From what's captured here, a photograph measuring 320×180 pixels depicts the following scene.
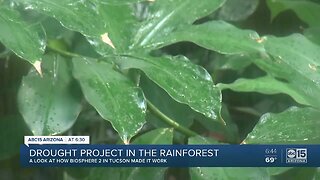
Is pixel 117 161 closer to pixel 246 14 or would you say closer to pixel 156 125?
pixel 156 125

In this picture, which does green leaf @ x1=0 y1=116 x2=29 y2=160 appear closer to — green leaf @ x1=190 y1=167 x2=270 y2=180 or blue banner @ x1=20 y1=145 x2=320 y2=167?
blue banner @ x1=20 y1=145 x2=320 y2=167

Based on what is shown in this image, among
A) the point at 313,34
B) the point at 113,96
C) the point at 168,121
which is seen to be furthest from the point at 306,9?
the point at 113,96

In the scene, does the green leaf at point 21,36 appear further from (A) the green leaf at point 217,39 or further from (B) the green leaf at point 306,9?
(B) the green leaf at point 306,9

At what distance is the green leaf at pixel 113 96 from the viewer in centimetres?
67

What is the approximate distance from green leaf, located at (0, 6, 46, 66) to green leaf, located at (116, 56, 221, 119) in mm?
113

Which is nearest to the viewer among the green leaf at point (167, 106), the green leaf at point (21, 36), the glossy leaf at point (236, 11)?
the green leaf at point (21, 36)

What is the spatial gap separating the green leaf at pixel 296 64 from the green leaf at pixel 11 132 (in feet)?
1.22

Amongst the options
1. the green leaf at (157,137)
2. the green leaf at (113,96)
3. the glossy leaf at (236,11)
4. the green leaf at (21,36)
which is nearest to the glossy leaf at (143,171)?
the green leaf at (157,137)

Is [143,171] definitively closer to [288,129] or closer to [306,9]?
[288,129]

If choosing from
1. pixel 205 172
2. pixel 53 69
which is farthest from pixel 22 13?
pixel 205 172

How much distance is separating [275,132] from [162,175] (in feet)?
0.55

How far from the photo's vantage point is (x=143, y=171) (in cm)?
77

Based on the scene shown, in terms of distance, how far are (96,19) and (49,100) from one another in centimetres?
13

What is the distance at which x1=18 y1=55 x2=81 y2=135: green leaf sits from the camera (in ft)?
2.40
